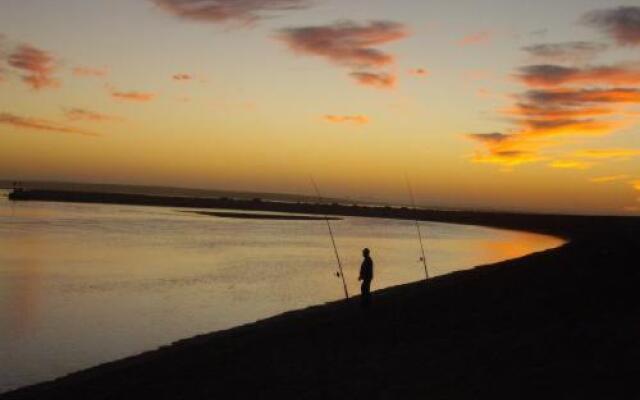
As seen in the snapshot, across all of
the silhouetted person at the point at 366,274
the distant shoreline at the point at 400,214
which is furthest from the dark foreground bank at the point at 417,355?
the distant shoreline at the point at 400,214

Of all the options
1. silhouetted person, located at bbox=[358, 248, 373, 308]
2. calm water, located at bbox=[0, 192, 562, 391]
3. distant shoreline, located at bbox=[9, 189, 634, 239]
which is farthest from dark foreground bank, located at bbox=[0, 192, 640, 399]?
distant shoreline, located at bbox=[9, 189, 634, 239]

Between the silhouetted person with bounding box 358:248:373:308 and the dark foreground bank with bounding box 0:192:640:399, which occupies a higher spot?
the silhouetted person with bounding box 358:248:373:308

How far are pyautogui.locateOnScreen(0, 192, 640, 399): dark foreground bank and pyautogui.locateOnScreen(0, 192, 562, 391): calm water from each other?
8.94ft

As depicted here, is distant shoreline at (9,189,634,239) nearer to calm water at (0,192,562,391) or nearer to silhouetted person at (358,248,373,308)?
calm water at (0,192,562,391)

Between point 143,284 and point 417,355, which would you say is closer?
point 417,355

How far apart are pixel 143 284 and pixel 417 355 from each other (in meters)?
18.3

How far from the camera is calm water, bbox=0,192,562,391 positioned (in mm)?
16638

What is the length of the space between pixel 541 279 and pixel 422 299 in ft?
15.8

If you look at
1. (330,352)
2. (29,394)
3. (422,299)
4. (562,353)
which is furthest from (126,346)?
(562,353)

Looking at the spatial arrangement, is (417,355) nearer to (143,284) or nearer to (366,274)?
(366,274)

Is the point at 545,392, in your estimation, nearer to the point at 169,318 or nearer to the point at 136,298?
the point at 169,318

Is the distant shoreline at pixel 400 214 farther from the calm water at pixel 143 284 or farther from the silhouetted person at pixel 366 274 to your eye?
the silhouetted person at pixel 366 274

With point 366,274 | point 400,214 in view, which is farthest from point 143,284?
point 400,214

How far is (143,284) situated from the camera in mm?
27453
